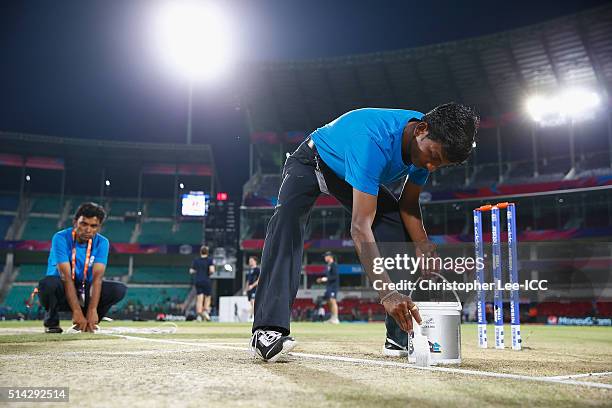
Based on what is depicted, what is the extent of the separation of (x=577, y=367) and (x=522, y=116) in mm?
33549

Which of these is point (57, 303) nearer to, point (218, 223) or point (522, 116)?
point (218, 223)

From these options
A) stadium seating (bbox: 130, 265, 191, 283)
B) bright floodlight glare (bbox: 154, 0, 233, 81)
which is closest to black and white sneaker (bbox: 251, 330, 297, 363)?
bright floodlight glare (bbox: 154, 0, 233, 81)

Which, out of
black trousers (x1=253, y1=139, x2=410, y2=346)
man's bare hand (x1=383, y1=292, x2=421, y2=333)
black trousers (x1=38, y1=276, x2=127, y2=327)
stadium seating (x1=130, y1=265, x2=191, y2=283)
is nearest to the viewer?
man's bare hand (x1=383, y1=292, x2=421, y2=333)

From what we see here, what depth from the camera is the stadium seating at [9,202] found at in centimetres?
3823

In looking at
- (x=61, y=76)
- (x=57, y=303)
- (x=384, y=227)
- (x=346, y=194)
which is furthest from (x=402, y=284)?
(x=61, y=76)

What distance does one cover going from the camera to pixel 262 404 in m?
1.77

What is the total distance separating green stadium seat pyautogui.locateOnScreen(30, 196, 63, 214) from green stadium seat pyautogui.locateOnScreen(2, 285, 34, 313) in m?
6.74

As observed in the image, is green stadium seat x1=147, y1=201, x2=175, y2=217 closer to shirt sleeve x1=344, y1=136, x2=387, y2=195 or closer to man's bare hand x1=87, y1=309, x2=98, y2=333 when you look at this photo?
man's bare hand x1=87, y1=309, x2=98, y2=333

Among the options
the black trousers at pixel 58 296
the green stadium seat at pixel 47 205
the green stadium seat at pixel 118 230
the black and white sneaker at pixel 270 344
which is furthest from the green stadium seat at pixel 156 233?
the black and white sneaker at pixel 270 344

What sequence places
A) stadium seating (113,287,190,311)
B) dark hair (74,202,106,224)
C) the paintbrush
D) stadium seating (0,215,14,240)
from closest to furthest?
the paintbrush < dark hair (74,202,106,224) < stadium seating (113,287,190,311) < stadium seating (0,215,14,240)

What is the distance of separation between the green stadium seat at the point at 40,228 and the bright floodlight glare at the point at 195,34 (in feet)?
46.1

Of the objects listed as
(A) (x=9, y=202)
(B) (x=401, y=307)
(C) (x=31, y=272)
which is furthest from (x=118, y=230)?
(B) (x=401, y=307)

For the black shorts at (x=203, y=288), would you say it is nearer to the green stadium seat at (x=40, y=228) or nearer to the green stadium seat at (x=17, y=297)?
the green stadium seat at (x=17, y=297)

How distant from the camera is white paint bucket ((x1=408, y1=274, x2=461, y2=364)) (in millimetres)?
3176
